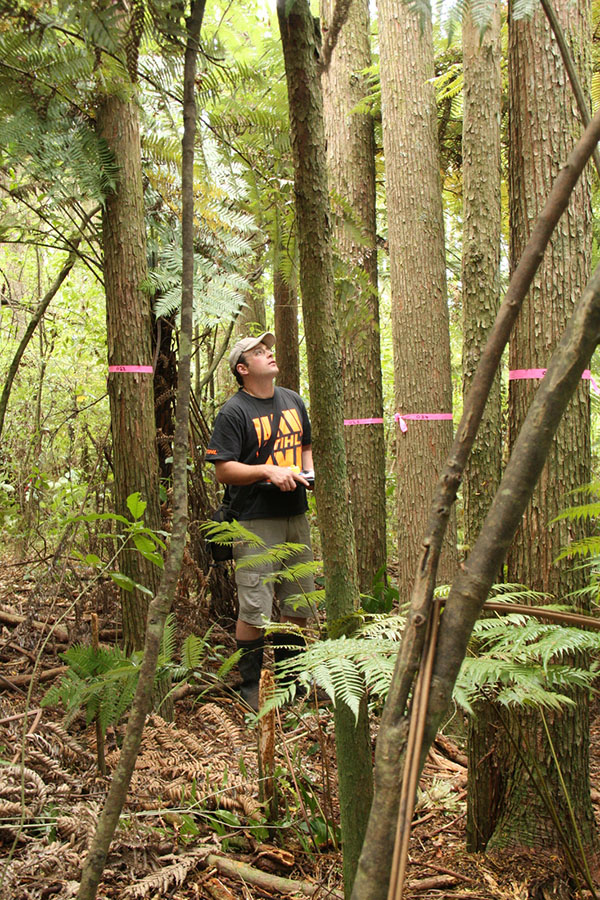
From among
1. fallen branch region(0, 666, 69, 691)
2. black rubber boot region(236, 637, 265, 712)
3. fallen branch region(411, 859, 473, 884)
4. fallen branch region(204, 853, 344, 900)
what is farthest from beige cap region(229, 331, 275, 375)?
fallen branch region(411, 859, 473, 884)

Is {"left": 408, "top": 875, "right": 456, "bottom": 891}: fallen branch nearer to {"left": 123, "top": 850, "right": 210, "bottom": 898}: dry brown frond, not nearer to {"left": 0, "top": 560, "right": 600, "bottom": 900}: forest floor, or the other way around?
{"left": 0, "top": 560, "right": 600, "bottom": 900}: forest floor

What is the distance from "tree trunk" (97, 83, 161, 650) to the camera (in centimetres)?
329

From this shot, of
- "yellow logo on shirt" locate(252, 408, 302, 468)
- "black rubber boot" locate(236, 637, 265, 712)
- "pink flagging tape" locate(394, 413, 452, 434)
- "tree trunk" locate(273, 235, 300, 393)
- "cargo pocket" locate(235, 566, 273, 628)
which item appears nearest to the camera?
"black rubber boot" locate(236, 637, 265, 712)

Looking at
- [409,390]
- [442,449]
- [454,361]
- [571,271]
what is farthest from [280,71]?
[454,361]

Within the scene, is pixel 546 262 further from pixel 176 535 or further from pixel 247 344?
pixel 247 344

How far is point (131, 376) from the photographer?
3.33m

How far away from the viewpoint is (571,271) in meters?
2.28

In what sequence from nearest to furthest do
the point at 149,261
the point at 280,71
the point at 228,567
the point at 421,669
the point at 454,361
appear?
1. the point at 421,669
2. the point at 280,71
3. the point at 149,261
4. the point at 228,567
5. the point at 454,361

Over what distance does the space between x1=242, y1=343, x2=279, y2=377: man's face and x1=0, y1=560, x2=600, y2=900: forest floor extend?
6.51 ft

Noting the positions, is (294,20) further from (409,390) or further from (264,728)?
(409,390)

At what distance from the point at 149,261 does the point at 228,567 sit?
2.26 meters

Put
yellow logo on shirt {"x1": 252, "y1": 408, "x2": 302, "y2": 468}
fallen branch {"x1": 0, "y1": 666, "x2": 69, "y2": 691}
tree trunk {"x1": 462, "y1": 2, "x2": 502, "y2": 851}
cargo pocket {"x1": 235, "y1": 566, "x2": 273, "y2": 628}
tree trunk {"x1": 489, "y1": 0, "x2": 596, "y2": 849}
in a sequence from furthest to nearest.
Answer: yellow logo on shirt {"x1": 252, "y1": 408, "x2": 302, "y2": 468} → cargo pocket {"x1": 235, "y1": 566, "x2": 273, "y2": 628} → tree trunk {"x1": 462, "y1": 2, "x2": 502, "y2": 851} → fallen branch {"x1": 0, "y1": 666, "x2": 69, "y2": 691} → tree trunk {"x1": 489, "y1": 0, "x2": 596, "y2": 849}

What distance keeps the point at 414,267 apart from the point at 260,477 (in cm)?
185

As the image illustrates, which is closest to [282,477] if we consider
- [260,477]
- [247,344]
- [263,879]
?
[260,477]
